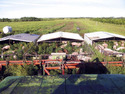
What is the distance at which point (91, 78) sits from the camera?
393 centimetres

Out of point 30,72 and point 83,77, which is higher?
point 83,77

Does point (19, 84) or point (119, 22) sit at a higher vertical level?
point (119, 22)

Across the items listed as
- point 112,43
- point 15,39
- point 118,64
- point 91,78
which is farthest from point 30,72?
point 112,43

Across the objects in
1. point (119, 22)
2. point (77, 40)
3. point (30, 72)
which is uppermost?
point (119, 22)

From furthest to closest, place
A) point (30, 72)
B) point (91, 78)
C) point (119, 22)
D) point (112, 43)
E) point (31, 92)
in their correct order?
point (119, 22) → point (112, 43) → point (30, 72) → point (91, 78) → point (31, 92)

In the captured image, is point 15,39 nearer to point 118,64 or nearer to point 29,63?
point 29,63

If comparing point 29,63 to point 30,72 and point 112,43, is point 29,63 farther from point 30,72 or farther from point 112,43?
point 112,43

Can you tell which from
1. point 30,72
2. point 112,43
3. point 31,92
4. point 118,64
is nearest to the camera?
point 31,92

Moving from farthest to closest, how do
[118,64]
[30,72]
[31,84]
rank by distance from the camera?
[118,64]
[30,72]
[31,84]

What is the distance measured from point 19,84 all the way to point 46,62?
6249 mm

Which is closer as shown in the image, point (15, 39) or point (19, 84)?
point (19, 84)

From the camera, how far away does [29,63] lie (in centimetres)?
989

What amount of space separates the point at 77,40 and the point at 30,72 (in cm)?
1082

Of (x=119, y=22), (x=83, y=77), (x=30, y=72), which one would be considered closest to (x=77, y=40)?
(x=30, y=72)
